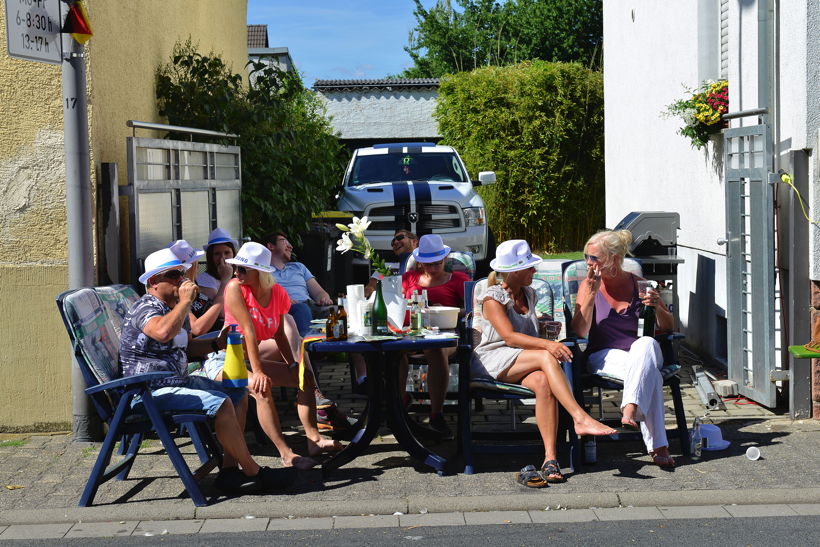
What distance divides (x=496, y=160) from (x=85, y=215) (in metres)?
13.7

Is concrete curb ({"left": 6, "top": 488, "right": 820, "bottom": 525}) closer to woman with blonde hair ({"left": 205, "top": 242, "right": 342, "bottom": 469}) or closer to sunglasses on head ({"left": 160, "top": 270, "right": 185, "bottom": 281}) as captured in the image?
woman with blonde hair ({"left": 205, "top": 242, "right": 342, "bottom": 469})

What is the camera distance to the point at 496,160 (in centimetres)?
2028

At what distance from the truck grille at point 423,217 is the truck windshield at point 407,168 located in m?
0.89

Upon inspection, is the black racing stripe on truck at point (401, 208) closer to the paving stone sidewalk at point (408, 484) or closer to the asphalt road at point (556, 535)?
the paving stone sidewalk at point (408, 484)

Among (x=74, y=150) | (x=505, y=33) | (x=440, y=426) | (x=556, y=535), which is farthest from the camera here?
(x=505, y=33)

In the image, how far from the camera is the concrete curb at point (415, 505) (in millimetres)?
5789

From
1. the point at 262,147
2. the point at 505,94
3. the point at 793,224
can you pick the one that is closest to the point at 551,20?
the point at 505,94

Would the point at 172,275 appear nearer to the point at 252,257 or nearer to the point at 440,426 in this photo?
the point at 252,257

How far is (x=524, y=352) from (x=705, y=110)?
14.1 ft

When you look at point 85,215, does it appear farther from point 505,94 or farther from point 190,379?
point 505,94

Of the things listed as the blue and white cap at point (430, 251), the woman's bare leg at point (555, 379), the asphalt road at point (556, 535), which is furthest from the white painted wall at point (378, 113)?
the asphalt road at point (556, 535)

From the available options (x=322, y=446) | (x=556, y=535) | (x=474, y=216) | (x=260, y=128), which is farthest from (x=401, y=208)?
(x=556, y=535)

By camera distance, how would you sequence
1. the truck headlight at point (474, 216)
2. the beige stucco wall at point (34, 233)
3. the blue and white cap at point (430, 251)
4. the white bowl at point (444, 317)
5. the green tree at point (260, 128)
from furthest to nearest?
the truck headlight at point (474, 216) < the green tree at point (260, 128) < the blue and white cap at point (430, 251) < the beige stucco wall at point (34, 233) < the white bowl at point (444, 317)

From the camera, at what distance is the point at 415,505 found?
19.2 ft
